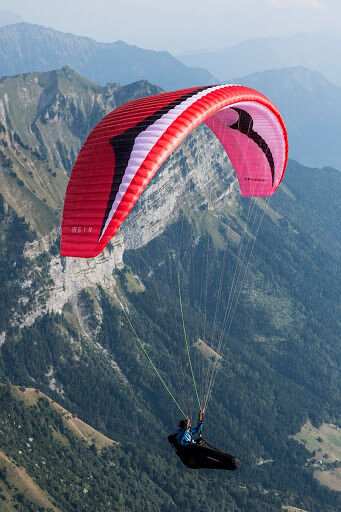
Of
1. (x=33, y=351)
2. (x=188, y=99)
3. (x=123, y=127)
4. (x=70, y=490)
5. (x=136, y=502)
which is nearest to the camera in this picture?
(x=123, y=127)

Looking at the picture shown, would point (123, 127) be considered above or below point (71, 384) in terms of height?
above

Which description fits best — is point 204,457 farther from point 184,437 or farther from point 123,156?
point 123,156

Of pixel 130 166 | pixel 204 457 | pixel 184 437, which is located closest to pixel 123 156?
pixel 130 166

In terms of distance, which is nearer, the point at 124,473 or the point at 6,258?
the point at 124,473

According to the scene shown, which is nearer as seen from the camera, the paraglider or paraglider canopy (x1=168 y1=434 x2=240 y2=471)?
the paraglider

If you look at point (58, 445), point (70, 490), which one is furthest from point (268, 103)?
point (58, 445)

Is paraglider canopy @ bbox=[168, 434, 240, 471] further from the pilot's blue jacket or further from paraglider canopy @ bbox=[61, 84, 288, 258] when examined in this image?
paraglider canopy @ bbox=[61, 84, 288, 258]

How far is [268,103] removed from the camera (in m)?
44.0

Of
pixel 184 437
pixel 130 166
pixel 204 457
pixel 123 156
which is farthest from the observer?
pixel 184 437

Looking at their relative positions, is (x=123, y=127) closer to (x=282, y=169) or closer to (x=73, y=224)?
(x=73, y=224)

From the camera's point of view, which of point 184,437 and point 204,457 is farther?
point 184,437

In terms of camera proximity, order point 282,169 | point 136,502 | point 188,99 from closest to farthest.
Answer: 1. point 188,99
2. point 282,169
3. point 136,502

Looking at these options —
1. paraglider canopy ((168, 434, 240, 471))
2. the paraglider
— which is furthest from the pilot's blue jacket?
paraglider canopy ((168, 434, 240, 471))

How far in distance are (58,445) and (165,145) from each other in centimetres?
12827
